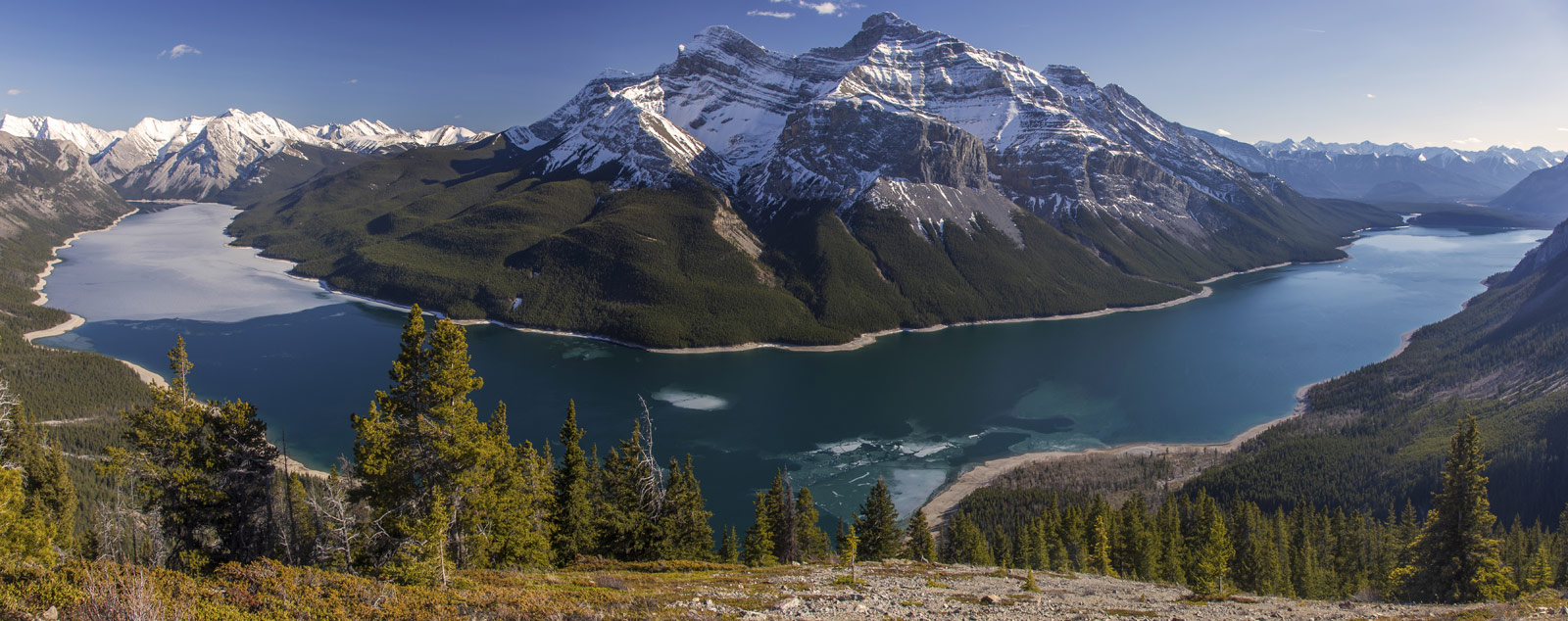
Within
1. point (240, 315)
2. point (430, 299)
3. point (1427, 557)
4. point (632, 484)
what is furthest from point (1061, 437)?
point (240, 315)

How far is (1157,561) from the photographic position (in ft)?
191

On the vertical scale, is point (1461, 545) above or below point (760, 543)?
above

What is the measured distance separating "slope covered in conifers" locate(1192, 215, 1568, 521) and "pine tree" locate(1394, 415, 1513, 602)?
47.5 meters

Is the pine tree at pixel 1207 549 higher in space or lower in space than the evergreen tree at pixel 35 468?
lower

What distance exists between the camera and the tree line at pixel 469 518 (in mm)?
25391

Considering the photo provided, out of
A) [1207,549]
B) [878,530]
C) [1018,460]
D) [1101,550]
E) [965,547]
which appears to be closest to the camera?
[1207,549]

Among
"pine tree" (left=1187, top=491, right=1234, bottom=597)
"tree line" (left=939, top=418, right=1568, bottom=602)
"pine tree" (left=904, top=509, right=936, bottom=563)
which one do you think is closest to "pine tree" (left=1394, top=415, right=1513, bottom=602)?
"tree line" (left=939, top=418, right=1568, bottom=602)

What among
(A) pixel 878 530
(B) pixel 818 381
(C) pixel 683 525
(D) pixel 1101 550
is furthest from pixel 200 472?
(B) pixel 818 381

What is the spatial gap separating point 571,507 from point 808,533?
22380 millimetres

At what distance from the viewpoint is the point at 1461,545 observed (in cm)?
3638

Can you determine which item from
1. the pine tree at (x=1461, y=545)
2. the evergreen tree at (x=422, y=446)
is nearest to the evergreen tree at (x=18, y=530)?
the evergreen tree at (x=422, y=446)

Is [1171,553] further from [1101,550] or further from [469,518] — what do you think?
[469,518]

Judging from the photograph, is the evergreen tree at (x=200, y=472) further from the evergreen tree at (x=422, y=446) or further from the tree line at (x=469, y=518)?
the evergreen tree at (x=422, y=446)

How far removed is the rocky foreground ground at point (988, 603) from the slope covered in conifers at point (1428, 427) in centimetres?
6143
